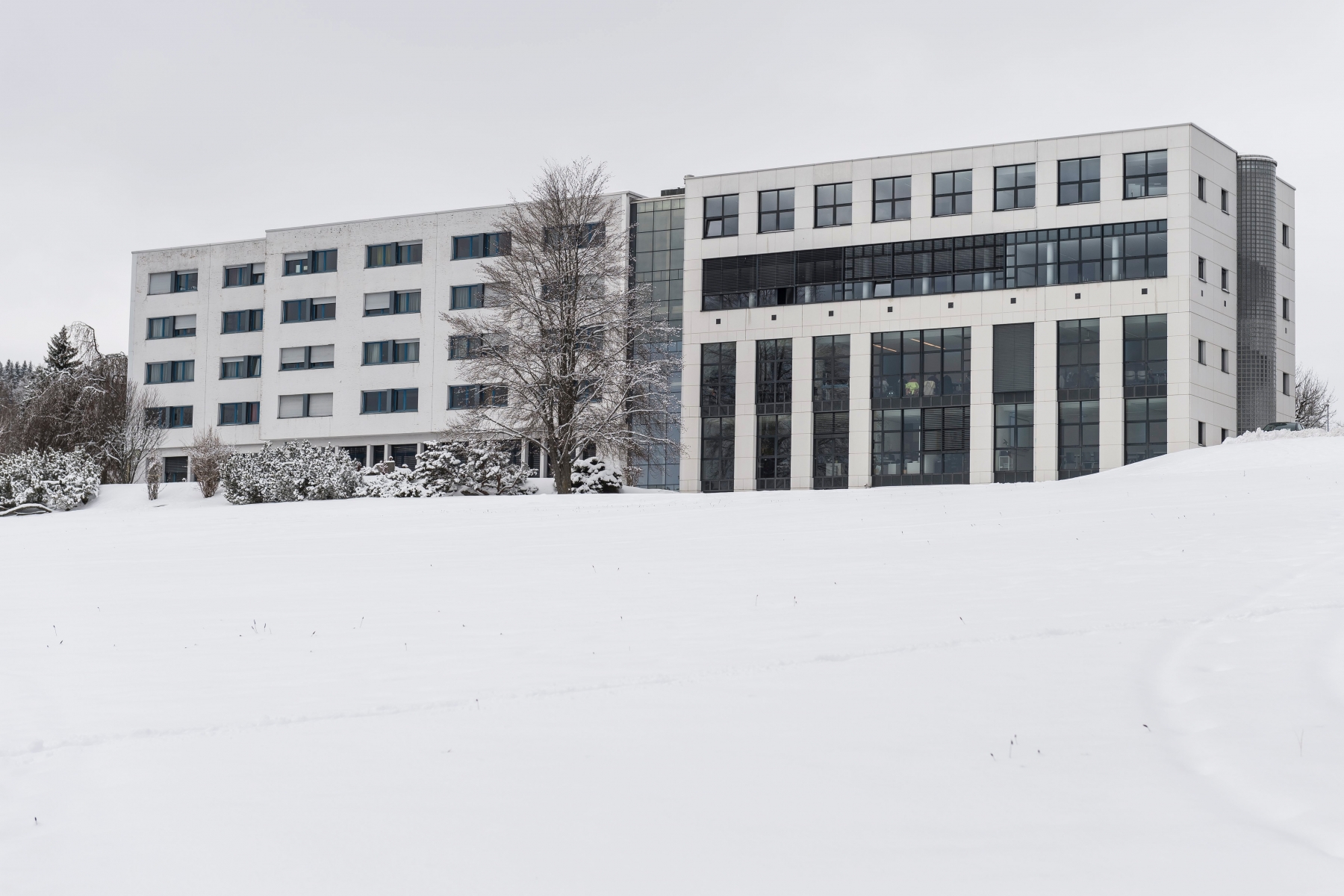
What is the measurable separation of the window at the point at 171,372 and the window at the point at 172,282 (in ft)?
13.6

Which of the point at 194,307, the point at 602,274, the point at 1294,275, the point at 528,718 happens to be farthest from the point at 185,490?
the point at 1294,275

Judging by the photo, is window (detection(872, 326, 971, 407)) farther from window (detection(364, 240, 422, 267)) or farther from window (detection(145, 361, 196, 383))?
window (detection(145, 361, 196, 383))

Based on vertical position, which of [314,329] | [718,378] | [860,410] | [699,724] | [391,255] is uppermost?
[391,255]

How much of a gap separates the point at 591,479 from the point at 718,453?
544 inches

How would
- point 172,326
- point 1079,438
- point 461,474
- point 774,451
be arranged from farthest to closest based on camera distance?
point 172,326, point 774,451, point 1079,438, point 461,474

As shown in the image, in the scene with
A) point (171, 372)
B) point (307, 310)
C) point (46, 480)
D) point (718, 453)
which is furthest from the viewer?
point (171, 372)

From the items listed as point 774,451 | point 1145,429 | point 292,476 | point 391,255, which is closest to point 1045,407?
point 1145,429

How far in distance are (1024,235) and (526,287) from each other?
21.5 meters

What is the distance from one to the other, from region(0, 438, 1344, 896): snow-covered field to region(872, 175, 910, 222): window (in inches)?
1360

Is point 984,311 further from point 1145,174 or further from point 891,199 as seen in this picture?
point 1145,174

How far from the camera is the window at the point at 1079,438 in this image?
1917 inches

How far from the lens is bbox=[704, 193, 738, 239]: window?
55.9 m

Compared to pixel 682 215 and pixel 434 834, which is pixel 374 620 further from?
pixel 682 215

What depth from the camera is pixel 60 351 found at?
68625 millimetres
